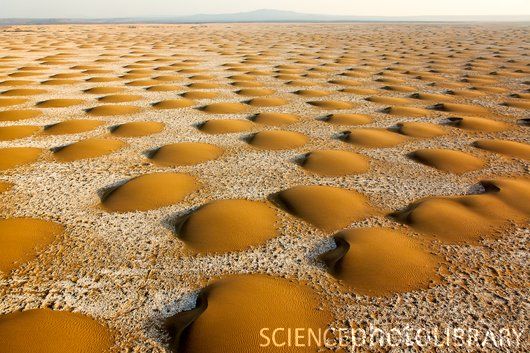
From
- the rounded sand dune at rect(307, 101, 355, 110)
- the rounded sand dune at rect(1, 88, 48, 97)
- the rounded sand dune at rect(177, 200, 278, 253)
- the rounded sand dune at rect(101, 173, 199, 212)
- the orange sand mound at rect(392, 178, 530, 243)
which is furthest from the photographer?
the rounded sand dune at rect(1, 88, 48, 97)

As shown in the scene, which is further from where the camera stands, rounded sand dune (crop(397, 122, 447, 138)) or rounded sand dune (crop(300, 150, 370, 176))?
rounded sand dune (crop(397, 122, 447, 138))

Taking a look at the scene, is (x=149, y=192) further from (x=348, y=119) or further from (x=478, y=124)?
(x=478, y=124)

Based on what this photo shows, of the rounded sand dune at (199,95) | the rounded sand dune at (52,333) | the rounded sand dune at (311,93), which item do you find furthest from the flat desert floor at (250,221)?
the rounded sand dune at (311,93)

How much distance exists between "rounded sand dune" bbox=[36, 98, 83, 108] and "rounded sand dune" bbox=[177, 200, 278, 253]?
566 cm

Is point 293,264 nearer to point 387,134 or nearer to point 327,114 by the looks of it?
point 387,134

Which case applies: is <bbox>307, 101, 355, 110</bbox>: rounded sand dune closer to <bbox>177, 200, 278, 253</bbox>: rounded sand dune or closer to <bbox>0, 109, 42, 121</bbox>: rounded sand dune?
<bbox>177, 200, 278, 253</bbox>: rounded sand dune

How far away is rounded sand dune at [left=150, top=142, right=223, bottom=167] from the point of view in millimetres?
5223

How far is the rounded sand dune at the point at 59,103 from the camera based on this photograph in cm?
806

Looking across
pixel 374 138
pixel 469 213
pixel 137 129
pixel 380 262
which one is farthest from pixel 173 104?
pixel 380 262

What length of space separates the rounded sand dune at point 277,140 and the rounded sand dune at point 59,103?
4328 millimetres

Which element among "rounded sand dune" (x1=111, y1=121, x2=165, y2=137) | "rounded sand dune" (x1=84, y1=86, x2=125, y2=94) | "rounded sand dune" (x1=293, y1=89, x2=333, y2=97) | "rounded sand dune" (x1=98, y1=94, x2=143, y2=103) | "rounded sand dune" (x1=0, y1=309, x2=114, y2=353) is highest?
"rounded sand dune" (x1=0, y1=309, x2=114, y2=353)

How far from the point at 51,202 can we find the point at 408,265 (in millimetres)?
3339

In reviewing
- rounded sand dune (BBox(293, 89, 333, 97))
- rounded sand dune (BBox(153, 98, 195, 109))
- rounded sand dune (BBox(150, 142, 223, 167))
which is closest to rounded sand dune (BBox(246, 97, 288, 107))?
rounded sand dune (BBox(293, 89, 333, 97))

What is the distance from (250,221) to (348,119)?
4144 mm
